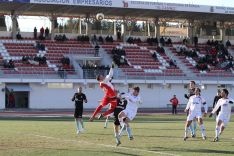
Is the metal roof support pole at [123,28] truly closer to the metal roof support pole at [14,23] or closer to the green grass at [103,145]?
the metal roof support pole at [14,23]

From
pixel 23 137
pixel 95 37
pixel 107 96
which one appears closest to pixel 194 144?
pixel 107 96

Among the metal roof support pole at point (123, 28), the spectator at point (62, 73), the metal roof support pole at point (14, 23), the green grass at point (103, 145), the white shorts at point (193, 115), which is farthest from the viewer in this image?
the metal roof support pole at point (123, 28)

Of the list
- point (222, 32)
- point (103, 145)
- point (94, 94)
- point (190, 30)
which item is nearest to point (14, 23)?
point (94, 94)

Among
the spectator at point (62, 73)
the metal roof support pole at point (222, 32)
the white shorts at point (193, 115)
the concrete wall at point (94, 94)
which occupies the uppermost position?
the metal roof support pole at point (222, 32)

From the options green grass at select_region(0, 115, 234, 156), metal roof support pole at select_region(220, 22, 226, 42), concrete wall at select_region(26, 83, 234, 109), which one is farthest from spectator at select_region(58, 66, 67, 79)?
green grass at select_region(0, 115, 234, 156)

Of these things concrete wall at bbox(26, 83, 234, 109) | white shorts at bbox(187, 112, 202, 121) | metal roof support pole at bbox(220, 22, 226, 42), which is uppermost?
metal roof support pole at bbox(220, 22, 226, 42)

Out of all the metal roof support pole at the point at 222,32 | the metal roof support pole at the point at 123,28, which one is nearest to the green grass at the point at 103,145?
the metal roof support pole at the point at 123,28

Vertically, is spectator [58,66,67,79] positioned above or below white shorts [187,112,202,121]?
below

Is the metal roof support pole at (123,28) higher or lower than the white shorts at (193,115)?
higher

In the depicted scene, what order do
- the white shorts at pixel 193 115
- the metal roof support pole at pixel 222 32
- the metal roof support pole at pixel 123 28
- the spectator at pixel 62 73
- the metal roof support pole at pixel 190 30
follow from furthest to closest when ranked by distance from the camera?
the metal roof support pole at pixel 222 32
the metal roof support pole at pixel 190 30
the metal roof support pole at pixel 123 28
the spectator at pixel 62 73
the white shorts at pixel 193 115

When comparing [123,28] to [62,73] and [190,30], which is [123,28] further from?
[62,73]

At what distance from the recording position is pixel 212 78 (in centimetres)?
6303

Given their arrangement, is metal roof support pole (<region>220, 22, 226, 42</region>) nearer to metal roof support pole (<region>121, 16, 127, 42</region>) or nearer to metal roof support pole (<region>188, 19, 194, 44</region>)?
metal roof support pole (<region>188, 19, 194, 44</region>)

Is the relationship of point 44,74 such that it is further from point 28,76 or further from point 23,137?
point 23,137
